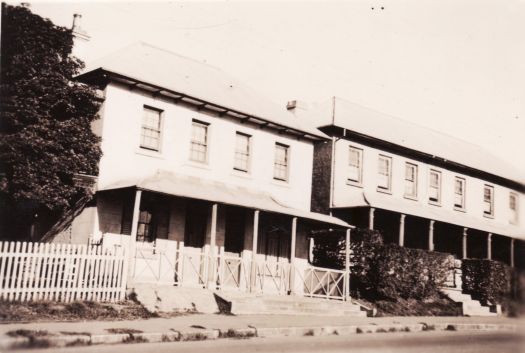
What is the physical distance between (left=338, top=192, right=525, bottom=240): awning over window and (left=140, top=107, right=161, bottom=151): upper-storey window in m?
8.68

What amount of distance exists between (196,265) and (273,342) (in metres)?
7.82

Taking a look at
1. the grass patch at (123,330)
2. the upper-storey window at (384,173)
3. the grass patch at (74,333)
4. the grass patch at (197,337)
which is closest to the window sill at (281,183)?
the upper-storey window at (384,173)

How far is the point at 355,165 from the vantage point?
2453cm

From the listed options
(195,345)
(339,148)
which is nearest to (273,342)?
(195,345)

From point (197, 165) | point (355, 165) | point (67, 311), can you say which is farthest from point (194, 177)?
point (355, 165)

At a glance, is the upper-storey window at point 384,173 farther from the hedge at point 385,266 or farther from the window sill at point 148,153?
the window sill at point 148,153

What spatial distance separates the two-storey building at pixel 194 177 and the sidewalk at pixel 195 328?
10.4 ft

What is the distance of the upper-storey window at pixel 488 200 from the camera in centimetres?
3048

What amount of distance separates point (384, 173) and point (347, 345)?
50.5ft

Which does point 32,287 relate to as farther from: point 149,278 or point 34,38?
point 34,38

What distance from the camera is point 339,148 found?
78.5 feet

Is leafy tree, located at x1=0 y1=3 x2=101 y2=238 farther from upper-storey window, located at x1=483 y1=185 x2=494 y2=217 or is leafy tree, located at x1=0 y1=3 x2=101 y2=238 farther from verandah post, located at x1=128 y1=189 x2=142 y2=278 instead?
upper-storey window, located at x1=483 y1=185 x2=494 y2=217

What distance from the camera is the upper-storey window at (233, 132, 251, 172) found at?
2053cm

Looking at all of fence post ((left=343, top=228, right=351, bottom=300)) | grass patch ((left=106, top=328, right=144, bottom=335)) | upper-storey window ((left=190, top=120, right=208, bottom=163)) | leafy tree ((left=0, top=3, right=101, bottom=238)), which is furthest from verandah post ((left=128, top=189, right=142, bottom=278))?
fence post ((left=343, top=228, right=351, bottom=300))
